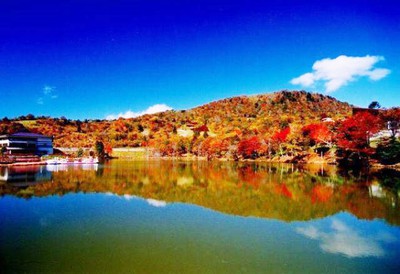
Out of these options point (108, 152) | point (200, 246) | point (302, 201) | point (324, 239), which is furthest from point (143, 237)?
point (108, 152)

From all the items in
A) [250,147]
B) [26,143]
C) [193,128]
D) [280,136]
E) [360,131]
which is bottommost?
[250,147]

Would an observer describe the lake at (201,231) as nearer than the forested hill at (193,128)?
Yes

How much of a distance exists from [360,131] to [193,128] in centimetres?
5574

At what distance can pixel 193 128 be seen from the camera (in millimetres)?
84438

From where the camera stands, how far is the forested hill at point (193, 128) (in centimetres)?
5916

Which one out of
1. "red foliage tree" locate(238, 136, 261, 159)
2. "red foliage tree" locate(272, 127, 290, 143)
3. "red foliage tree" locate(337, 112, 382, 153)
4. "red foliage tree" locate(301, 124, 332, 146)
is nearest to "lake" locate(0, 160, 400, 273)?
"red foliage tree" locate(337, 112, 382, 153)

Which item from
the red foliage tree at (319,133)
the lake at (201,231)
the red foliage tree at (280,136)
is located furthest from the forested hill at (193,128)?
the lake at (201,231)

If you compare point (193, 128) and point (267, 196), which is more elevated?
point (193, 128)

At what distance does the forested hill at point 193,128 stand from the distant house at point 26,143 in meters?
9.15

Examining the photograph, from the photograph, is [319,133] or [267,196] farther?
[319,133]

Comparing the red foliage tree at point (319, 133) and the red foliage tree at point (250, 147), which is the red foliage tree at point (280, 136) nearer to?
the red foliage tree at point (250, 147)

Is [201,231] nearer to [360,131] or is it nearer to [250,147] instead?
[360,131]

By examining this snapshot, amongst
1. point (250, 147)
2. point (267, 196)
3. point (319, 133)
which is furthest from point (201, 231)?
point (250, 147)

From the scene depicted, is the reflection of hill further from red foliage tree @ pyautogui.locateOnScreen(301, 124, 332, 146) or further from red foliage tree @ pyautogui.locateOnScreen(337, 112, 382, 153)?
red foliage tree @ pyautogui.locateOnScreen(301, 124, 332, 146)
